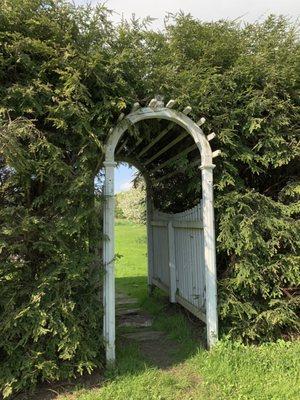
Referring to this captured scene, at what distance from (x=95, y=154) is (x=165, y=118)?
3.08 feet

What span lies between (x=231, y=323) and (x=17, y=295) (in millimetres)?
2327

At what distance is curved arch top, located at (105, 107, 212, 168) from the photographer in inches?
158

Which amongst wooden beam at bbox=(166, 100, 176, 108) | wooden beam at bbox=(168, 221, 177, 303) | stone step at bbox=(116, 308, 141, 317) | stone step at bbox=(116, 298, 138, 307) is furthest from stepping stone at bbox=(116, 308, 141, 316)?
wooden beam at bbox=(166, 100, 176, 108)

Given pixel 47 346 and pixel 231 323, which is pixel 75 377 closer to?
pixel 47 346

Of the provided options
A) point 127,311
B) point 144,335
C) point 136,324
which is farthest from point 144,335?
point 127,311

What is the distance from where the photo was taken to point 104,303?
3.92 meters

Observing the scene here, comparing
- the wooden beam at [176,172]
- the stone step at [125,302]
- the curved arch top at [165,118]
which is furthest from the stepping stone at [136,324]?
the curved arch top at [165,118]

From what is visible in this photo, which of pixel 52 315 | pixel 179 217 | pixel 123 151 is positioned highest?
pixel 123 151

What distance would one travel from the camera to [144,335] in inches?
198

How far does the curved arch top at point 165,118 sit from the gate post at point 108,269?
21 cm

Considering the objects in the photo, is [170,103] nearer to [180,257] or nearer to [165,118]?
[165,118]

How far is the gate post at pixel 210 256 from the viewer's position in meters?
4.27

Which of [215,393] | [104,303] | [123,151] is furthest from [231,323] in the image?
[123,151]

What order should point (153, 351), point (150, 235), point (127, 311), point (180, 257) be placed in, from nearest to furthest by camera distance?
point (153, 351)
point (180, 257)
point (127, 311)
point (150, 235)
